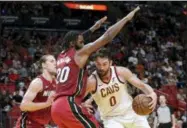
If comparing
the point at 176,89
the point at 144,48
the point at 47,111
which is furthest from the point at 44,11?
Result: the point at 47,111

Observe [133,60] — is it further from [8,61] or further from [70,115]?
[70,115]

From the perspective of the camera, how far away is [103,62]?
6.11 m

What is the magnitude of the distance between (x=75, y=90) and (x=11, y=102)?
843cm

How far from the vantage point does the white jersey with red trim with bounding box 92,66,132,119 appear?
6.36 meters

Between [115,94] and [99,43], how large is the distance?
106 centimetres

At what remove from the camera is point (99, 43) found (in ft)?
18.2

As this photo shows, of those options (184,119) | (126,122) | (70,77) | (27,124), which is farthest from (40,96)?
(184,119)

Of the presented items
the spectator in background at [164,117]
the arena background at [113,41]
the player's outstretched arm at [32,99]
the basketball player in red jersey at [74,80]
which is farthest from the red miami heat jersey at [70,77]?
the arena background at [113,41]

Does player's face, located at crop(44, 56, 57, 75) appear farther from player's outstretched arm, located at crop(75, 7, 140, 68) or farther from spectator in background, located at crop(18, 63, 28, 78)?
spectator in background, located at crop(18, 63, 28, 78)

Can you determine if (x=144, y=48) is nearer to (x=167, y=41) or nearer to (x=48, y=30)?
(x=167, y=41)

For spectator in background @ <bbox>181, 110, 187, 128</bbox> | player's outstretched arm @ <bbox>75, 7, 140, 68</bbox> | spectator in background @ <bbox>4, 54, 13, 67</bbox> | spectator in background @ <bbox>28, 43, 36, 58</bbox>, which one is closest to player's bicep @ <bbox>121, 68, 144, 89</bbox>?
player's outstretched arm @ <bbox>75, 7, 140, 68</bbox>

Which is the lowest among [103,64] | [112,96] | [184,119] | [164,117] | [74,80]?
[184,119]

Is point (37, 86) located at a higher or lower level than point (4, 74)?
higher

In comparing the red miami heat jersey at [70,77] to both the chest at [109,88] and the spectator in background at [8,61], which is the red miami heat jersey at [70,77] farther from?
the spectator in background at [8,61]
